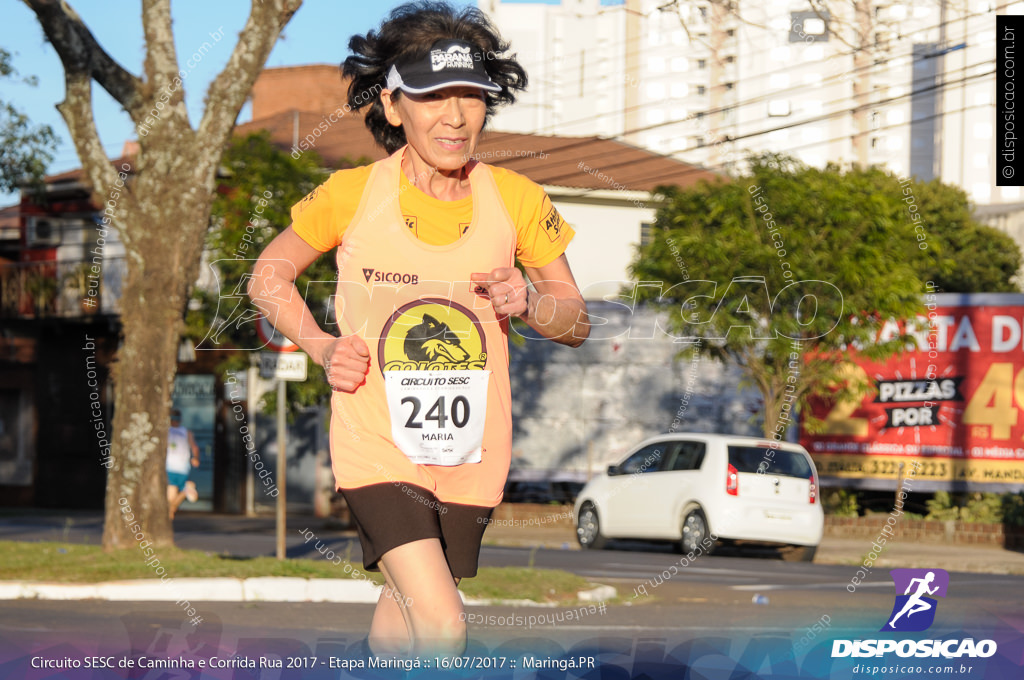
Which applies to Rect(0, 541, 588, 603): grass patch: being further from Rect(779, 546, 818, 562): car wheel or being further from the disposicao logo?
Rect(779, 546, 818, 562): car wheel

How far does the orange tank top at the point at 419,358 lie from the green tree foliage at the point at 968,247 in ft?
115

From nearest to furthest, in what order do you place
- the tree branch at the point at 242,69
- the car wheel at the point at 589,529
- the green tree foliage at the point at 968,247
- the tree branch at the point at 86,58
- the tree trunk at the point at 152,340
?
the tree branch at the point at 242,69 < the tree trunk at the point at 152,340 < the tree branch at the point at 86,58 < the car wheel at the point at 589,529 < the green tree foliage at the point at 968,247

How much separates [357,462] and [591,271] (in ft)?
81.3

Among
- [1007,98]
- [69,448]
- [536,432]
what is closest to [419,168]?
[1007,98]

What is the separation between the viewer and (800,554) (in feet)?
56.9

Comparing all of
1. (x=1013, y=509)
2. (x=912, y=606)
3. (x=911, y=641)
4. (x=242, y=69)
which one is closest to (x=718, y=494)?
(x=1013, y=509)

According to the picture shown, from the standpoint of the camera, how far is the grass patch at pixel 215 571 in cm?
1054

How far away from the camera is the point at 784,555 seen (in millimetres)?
17922

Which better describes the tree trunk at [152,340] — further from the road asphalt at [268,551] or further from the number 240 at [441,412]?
the number 240 at [441,412]

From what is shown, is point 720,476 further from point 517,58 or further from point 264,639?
point 517,58

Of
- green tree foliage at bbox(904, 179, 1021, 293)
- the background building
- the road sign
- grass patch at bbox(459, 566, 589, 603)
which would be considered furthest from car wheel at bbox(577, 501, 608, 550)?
green tree foliage at bbox(904, 179, 1021, 293)

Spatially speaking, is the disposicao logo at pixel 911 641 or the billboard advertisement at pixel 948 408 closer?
the disposicao logo at pixel 911 641

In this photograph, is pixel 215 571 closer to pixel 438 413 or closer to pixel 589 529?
pixel 438 413

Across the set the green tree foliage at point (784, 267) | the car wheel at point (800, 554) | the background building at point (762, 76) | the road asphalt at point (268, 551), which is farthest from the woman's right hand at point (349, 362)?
the car wheel at point (800, 554)
